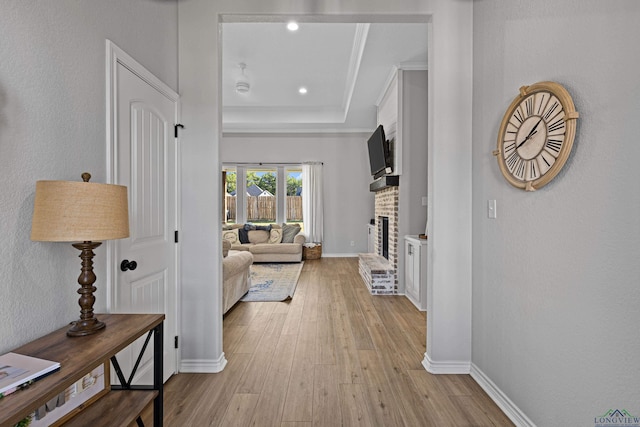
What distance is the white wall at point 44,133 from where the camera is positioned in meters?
1.10

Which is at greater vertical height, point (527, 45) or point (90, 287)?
point (527, 45)

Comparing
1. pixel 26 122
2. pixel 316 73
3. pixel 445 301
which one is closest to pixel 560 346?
pixel 445 301

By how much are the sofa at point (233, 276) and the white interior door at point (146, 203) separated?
115 centimetres

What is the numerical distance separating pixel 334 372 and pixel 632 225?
1883mm

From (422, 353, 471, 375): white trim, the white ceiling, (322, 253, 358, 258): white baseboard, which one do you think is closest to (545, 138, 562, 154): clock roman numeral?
(422, 353, 471, 375): white trim

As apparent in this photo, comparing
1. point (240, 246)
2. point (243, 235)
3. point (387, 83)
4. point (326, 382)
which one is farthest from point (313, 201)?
point (326, 382)

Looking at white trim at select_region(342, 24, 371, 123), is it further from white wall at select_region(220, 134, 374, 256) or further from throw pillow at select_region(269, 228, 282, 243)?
throw pillow at select_region(269, 228, 282, 243)

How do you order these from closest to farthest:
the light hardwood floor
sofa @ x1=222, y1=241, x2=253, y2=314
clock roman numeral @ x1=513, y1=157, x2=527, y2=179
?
clock roman numeral @ x1=513, y1=157, x2=527, y2=179
the light hardwood floor
sofa @ x1=222, y1=241, x2=253, y2=314

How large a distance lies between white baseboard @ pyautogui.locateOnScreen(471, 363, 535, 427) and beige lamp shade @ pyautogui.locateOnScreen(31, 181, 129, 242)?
218cm

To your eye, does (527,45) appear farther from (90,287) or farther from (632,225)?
(90,287)

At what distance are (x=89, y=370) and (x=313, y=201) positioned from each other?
6.45 meters

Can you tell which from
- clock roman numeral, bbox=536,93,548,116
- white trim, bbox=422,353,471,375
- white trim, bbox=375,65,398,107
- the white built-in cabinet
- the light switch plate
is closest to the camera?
clock roman numeral, bbox=536,93,548,116

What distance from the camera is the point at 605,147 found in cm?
124

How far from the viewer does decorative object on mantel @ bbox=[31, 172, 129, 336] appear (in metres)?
1.06
